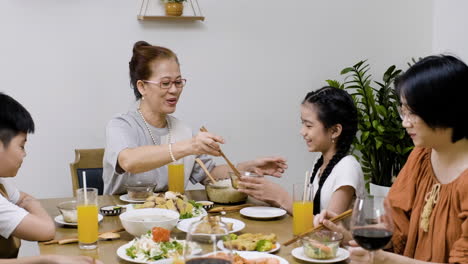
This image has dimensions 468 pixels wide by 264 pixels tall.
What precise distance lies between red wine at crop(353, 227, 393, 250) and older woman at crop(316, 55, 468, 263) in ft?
0.48

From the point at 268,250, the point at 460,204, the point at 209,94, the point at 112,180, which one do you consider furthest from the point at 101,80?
the point at 460,204

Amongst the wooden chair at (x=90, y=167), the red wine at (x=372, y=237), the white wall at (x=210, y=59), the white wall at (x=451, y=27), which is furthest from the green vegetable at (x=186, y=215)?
the white wall at (x=451, y=27)

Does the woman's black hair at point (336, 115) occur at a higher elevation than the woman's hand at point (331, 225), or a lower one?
higher

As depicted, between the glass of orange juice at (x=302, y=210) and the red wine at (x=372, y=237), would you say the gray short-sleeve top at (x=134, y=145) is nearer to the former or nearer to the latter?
the glass of orange juice at (x=302, y=210)

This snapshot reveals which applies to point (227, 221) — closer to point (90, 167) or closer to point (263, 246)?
point (263, 246)

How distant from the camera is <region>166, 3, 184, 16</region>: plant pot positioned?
3.79 m

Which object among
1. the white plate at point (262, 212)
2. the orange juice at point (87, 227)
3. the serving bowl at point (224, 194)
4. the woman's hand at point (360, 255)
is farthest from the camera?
the serving bowl at point (224, 194)

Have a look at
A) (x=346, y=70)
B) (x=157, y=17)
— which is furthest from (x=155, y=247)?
(x=346, y=70)

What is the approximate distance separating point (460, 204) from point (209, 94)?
2.46 metres

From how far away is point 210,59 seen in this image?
13.1ft

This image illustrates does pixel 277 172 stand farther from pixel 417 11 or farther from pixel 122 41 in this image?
pixel 417 11

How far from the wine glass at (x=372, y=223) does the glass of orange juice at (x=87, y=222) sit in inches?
32.5

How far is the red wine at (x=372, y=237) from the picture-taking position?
1477 millimetres

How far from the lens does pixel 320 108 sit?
245 cm
